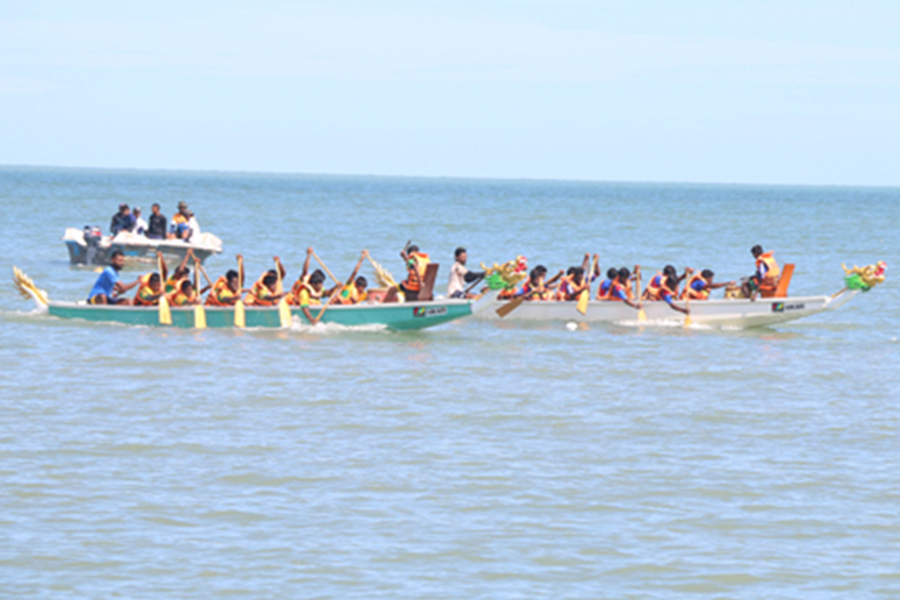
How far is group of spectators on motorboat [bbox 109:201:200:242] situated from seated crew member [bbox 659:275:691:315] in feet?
55.5

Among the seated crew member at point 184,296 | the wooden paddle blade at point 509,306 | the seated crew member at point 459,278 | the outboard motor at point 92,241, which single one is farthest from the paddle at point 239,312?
the outboard motor at point 92,241

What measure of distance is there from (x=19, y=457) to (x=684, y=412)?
8.28 m

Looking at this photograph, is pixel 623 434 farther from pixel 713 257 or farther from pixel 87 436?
pixel 713 257

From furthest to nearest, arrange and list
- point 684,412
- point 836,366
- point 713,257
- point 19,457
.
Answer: point 713,257, point 836,366, point 684,412, point 19,457

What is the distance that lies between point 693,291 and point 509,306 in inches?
156

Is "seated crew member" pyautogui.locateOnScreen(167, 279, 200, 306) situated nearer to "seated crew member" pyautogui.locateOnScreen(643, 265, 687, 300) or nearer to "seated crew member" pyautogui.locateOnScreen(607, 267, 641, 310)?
"seated crew member" pyautogui.locateOnScreen(607, 267, 641, 310)

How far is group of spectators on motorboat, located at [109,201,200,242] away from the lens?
36.8 meters

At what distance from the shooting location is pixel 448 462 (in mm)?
13133

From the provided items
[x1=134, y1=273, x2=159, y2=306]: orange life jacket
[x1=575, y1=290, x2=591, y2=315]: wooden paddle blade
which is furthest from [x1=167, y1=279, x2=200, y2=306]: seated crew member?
[x1=575, y1=290, x2=591, y2=315]: wooden paddle blade

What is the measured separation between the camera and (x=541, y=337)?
77.6 ft

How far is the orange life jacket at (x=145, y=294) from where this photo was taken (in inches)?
891

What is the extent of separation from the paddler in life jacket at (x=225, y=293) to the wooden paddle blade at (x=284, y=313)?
31.2 inches

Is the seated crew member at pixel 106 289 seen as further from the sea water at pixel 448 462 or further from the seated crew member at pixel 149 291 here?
the sea water at pixel 448 462

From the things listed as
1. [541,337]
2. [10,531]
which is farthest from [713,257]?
[10,531]
